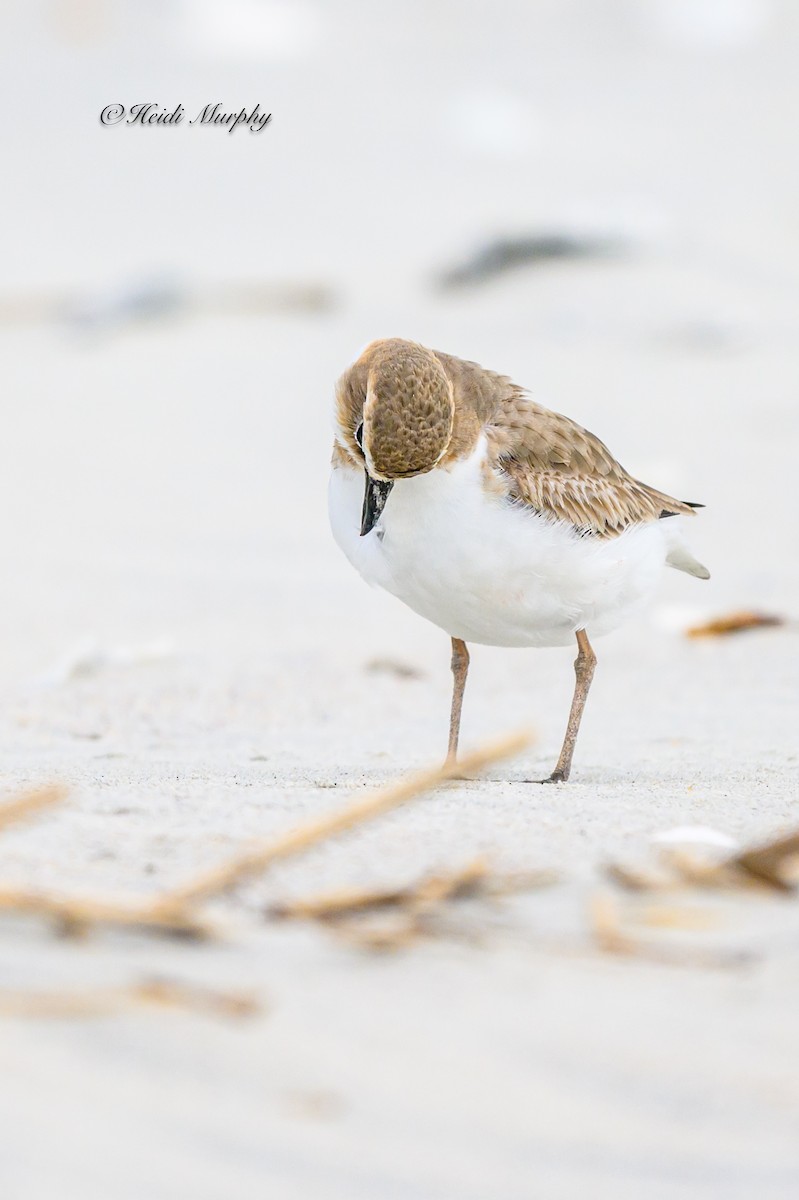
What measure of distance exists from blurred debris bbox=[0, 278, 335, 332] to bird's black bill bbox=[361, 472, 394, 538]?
7.62 metres

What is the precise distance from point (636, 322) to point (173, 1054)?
8826 mm

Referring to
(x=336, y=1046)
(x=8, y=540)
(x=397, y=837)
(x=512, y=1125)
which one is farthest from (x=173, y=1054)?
(x=8, y=540)

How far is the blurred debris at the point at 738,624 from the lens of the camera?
20.5ft

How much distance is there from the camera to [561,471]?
4.39 metres

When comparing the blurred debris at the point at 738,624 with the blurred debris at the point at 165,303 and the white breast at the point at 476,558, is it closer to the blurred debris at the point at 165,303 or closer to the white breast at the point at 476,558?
the white breast at the point at 476,558

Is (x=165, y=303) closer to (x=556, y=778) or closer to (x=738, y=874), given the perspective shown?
(x=556, y=778)

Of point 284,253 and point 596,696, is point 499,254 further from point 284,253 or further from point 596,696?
point 596,696

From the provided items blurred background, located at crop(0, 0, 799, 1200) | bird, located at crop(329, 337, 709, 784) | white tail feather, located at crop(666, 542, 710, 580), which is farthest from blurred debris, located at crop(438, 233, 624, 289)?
bird, located at crop(329, 337, 709, 784)

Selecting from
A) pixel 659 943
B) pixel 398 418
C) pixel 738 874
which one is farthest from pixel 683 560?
pixel 659 943

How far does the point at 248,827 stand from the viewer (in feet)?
9.62

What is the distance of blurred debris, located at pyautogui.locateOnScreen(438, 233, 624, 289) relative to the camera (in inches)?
434

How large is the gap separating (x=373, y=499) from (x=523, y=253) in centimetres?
759

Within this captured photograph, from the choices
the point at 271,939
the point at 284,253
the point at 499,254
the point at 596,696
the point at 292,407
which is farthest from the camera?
the point at 284,253

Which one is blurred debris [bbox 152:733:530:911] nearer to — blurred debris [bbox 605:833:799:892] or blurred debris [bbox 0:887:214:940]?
blurred debris [bbox 0:887:214:940]
